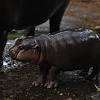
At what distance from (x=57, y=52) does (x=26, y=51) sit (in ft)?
0.80

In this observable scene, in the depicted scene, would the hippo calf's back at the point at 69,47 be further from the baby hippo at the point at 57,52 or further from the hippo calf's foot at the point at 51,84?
the hippo calf's foot at the point at 51,84

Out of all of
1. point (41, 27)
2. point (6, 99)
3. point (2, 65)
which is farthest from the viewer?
point (41, 27)

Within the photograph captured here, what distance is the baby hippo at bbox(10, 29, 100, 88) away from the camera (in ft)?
9.98

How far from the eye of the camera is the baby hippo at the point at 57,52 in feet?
9.98

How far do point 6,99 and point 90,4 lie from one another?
3787 millimetres

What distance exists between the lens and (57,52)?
309 cm

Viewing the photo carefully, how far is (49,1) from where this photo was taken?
3281 mm

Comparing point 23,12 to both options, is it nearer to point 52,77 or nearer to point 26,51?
point 26,51

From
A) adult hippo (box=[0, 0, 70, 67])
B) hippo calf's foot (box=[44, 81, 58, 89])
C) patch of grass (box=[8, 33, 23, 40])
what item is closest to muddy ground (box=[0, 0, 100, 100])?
hippo calf's foot (box=[44, 81, 58, 89])

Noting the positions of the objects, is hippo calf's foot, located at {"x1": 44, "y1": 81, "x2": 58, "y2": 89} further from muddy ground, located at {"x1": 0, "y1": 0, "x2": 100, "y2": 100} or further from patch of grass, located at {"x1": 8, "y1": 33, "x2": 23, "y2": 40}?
patch of grass, located at {"x1": 8, "y1": 33, "x2": 23, "y2": 40}

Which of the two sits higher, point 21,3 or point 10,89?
point 21,3

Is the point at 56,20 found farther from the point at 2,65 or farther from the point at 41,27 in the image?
the point at 41,27

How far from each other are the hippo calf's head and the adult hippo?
19cm

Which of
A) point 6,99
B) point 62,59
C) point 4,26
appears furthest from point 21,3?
point 6,99
